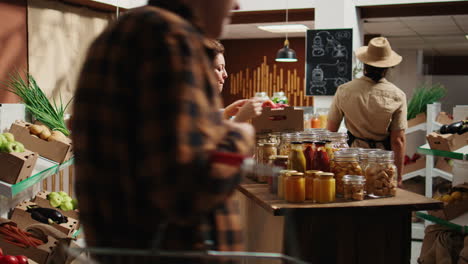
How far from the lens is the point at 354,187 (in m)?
2.72

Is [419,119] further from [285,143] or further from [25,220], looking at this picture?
[25,220]

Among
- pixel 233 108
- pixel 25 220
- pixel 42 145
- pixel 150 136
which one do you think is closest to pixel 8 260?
pixel 25 220

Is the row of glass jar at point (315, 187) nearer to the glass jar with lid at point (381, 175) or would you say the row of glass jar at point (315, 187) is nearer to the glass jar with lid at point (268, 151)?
the glass jar with lid at point (381, 175)

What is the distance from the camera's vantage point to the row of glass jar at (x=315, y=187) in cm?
269

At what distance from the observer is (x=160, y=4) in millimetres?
1128

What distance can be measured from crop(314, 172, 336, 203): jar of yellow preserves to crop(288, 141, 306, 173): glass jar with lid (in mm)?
177

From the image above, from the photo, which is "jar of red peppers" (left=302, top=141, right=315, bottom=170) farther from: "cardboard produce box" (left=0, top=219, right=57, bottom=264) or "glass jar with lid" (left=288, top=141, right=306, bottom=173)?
"cardboard produce box" (left=0, top=219, right=57, bottom=264)

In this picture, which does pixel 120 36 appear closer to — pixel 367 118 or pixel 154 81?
Result: pixel 154 81

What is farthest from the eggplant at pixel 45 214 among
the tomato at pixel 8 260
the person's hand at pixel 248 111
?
the person's hand at pixel 248 111

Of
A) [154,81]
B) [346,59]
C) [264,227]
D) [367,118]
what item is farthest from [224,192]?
[346,59]

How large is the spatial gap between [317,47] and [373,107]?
313cm

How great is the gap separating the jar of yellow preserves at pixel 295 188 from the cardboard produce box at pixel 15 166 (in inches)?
59.3

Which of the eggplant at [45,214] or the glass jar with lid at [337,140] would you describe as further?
the eggplant at [45,214]

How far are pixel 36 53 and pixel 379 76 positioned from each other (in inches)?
136
